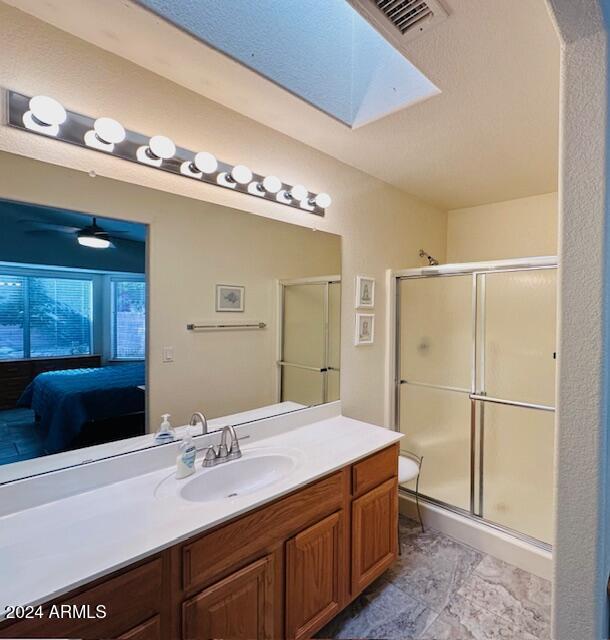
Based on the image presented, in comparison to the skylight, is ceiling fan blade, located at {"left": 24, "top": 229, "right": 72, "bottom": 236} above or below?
below

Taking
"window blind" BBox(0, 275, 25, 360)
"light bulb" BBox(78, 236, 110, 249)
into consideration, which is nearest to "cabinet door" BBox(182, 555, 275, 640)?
"window blind" BBox(0, 275, 25, 360)

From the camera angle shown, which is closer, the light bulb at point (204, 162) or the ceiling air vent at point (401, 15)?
the ceiling air vent at point (401, 15)

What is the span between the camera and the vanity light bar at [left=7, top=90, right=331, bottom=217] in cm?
114

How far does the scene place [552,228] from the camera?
2742 mm

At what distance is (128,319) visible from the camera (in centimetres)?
145

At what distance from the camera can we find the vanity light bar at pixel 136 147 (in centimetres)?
114

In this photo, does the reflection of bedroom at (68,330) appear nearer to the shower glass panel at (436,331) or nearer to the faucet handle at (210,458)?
the faucet handle at (210,458)

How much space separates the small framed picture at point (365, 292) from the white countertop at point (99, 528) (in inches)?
45.8

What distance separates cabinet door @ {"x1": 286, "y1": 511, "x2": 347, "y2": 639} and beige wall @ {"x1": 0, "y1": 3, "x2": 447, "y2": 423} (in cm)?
78

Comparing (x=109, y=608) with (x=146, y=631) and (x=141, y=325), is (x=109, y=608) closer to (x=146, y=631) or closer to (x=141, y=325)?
(x=146, y=631)

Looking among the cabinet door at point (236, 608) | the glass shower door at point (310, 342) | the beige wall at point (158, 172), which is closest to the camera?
the cabinet door at point (236, 608)

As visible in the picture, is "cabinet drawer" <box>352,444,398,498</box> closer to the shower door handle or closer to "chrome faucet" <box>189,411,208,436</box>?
"chrome faucet" <box>189,411,208,436</box>

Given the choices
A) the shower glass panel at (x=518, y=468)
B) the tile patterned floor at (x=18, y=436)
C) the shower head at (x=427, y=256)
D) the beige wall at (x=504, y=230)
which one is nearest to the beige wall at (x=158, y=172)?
the tile patterned floor at (x=18, y=436)

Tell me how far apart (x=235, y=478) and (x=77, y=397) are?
71 centimetres
